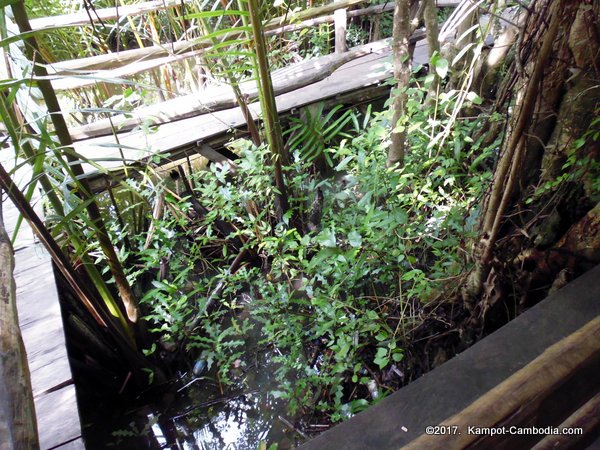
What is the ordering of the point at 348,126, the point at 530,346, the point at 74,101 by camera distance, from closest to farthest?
1. the point at 530,346
2. the point at 348,126
3. the point at 74,101

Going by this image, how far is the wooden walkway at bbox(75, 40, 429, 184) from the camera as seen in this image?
10.2 ft

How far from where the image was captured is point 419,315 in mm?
1938

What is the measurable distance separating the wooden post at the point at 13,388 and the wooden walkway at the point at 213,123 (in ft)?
7.11

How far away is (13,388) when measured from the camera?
2.06ft

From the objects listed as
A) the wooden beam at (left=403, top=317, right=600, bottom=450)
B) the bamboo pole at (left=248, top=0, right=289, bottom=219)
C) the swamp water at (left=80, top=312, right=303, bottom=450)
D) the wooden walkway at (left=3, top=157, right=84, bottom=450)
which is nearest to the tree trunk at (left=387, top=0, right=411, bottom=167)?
the bamboo pole at (left=248, top=0, right=289, bottom=219)

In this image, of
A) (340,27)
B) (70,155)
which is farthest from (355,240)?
(340,27)

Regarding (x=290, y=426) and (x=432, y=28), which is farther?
(x=432, y=28)

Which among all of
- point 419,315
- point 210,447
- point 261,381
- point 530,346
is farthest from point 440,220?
point 210,447

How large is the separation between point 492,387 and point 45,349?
1.49 m

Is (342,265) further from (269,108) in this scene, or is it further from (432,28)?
(432,28)

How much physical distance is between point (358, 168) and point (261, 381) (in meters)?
1.30

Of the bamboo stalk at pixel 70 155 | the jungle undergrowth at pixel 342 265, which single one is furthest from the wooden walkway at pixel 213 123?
the bamboo stalk at pixel 70 155

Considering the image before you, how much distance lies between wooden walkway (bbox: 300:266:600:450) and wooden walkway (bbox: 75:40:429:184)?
202cm

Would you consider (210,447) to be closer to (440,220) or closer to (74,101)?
(440,220)
